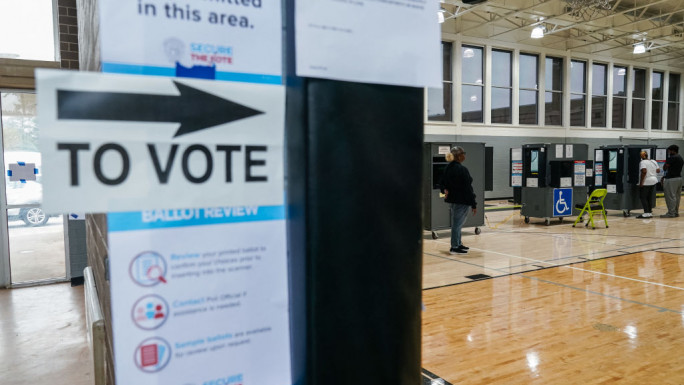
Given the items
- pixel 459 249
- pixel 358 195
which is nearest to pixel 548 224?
pixel 459 249

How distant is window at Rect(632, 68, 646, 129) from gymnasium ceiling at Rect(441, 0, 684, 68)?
104 cm

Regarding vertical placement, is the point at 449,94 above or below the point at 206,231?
above

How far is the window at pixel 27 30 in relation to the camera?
5.44 metres

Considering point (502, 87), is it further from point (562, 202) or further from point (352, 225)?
point (352, 225)

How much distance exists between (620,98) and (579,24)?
6.60 m

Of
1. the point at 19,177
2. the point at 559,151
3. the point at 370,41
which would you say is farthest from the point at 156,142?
the point at 559,151

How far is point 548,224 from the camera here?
1048cm

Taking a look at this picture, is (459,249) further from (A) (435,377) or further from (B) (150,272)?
(B) (150,272)

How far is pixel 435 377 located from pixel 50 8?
6.11m

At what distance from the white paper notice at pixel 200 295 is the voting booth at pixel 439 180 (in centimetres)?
765

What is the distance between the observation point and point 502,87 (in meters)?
16.0

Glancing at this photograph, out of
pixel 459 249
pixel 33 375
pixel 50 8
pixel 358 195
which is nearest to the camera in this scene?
pixel 358 195

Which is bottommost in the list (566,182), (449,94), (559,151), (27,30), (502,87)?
(566,182)

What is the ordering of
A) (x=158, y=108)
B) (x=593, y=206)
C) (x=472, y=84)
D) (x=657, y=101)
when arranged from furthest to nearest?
(x=657, y=101)
(x=472, y=84)
(x=593, y=206)
(x=158, y=108)
